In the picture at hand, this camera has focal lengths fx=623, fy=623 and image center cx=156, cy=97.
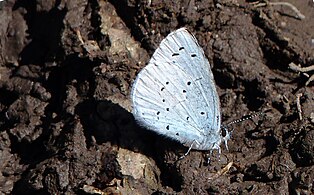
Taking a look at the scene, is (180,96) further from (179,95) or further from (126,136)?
(126,136)

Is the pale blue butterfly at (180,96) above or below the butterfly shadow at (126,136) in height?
above

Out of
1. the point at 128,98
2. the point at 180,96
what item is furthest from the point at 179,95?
the point at 128,98

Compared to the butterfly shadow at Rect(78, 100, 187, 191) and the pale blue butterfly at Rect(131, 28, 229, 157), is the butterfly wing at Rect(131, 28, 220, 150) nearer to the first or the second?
the pale blue butterfly at Rect(131, 28, 229, 157)

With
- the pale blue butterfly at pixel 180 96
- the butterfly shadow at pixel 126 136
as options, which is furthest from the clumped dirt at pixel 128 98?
the pale blue butterfly at pixel 180 96

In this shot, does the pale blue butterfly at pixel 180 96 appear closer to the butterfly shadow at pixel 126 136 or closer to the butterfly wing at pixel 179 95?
the butterfly wing at pixel 179 95

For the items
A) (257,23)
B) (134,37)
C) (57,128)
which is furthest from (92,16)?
(257,23)

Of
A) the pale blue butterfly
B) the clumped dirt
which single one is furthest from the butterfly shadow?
the pale blue butterfly
